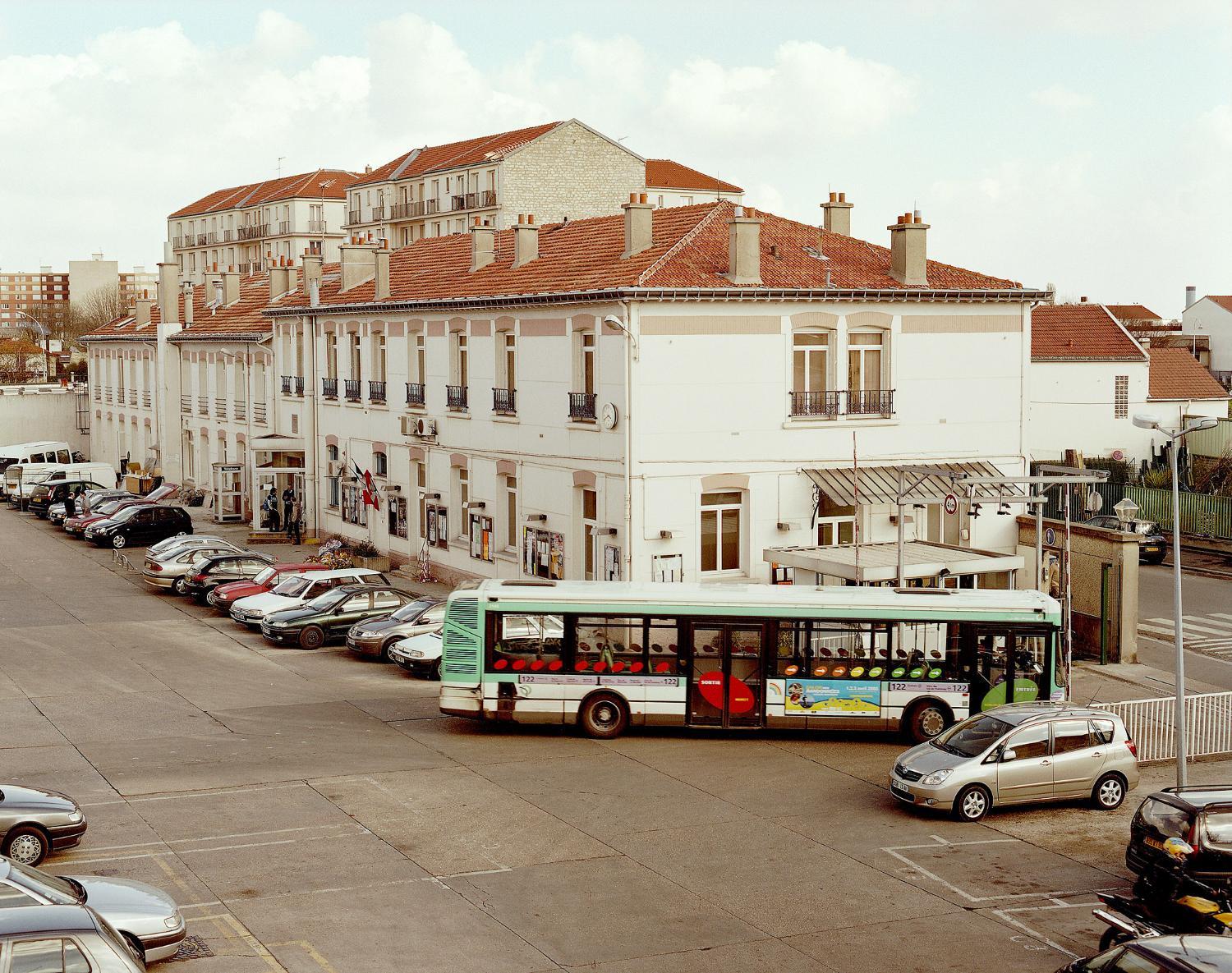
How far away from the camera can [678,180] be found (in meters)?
→ 108

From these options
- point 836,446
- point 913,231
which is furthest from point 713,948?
point 913,231

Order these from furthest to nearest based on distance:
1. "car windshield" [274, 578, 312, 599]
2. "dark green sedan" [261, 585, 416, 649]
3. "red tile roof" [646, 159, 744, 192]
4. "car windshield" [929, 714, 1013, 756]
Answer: "red tile roof" [646, 159, 744, 192]
"car windshield" [274, 578, 312, 599]
"dark green sedan" [261, 585, 416, 649]
"car windshield" [929, 714, 1013, 756]

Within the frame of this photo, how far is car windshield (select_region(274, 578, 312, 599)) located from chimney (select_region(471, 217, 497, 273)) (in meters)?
10.8

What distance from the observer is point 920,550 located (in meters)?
32.9

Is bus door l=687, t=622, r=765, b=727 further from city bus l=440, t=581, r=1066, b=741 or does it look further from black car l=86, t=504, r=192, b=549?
black car l=86, t=504, r=192, b=549

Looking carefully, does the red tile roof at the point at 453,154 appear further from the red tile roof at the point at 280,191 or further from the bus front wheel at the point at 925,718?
the bus front wheel at the point at 925,718

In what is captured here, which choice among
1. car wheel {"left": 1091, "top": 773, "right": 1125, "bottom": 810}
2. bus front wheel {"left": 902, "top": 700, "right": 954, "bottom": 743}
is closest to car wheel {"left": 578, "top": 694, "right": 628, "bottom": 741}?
bus front wheel {"left": 902, "top": 700, "right": 954, "bottom": 743}

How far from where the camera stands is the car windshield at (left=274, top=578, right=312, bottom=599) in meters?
36.0

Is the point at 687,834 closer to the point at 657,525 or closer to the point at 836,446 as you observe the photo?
the point at 657,525

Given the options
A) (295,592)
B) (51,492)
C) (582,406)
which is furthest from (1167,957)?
(51,492)

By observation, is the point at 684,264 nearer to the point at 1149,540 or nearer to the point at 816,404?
the point at 816,404

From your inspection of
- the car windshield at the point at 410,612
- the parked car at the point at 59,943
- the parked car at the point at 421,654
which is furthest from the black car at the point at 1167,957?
the car windshield at the point at 410,612

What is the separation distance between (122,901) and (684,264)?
2227 centimetres

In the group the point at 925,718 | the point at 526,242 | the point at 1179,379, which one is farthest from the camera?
the point at 1179,379
